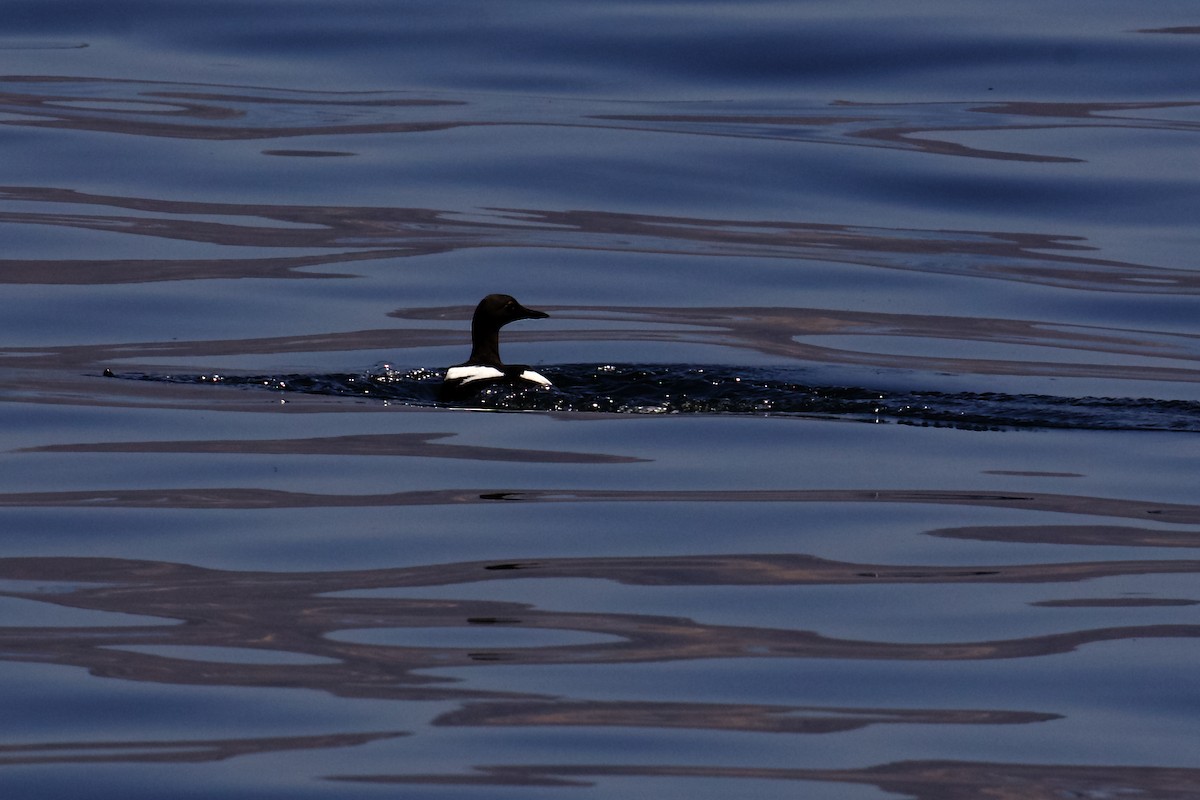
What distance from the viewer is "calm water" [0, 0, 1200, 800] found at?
707 cm

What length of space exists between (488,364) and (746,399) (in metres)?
1.89

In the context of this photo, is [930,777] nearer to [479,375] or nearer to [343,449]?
[343,449]

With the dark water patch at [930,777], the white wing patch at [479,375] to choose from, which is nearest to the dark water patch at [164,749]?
the dark water patch at [930,777]

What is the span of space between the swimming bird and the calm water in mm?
219

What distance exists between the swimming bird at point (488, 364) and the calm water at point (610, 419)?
22 cm

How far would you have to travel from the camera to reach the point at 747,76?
27.4m

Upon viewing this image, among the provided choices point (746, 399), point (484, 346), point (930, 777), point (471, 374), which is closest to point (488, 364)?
point (484, 346)

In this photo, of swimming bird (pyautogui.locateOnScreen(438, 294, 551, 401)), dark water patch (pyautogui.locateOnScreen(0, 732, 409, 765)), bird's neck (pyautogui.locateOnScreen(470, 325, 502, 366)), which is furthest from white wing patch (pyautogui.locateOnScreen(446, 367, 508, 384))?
dark water patch (pyautogui.locateOnScreen(0, 732, 409, 765))

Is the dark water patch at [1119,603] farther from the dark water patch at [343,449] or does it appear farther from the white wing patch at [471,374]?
the white wing patch at [471,374]

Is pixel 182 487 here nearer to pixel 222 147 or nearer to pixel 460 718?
pixel 460 718

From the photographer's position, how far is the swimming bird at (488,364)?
533 inches

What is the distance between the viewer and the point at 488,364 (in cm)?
1414

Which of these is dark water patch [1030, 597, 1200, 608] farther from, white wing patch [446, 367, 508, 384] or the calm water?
white wing patch [446, 367, 508, 384]

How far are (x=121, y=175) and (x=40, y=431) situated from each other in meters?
9.65
